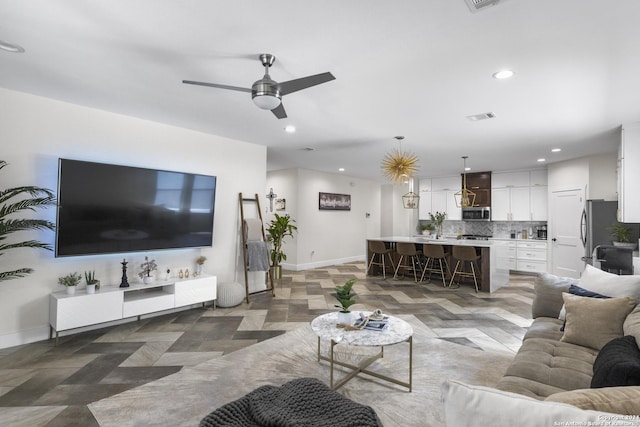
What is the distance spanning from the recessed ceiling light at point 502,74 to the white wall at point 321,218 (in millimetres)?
5426

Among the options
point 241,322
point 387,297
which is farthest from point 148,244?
point 387,297

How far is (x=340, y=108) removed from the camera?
3775 millimetres

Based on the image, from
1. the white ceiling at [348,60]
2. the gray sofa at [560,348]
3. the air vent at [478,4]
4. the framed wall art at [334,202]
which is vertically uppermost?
the white ceiling at [348,60]

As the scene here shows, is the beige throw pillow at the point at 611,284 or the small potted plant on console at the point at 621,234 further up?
the small potted plant on console at the point at 621,234

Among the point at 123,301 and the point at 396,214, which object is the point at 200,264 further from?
the point at 396,214

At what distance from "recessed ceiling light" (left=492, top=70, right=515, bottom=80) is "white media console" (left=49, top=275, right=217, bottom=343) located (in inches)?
164

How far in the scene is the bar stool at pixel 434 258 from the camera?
6.23 meters

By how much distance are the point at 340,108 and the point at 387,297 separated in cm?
323

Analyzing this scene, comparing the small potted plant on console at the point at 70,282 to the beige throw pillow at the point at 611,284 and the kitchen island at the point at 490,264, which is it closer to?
the beige throw pillow at the point at 611,284

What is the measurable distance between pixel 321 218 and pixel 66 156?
18.4 feet

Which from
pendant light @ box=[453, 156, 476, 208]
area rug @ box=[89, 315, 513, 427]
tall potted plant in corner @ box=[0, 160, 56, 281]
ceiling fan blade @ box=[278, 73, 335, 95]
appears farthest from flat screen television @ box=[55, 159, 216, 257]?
pendant light @ box=[453, 156, 476, 208]

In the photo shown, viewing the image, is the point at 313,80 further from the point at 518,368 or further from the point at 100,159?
the point at 100,159

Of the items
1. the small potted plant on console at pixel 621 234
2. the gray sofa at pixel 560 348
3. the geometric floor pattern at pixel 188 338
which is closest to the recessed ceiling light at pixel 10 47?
the geometric floor pattern at pixel 188 338

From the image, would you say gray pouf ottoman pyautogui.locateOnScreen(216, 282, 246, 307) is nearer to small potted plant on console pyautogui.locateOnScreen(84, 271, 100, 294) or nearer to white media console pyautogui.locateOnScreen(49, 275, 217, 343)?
white media console pyautogui.locateOnScreen(49, 275, 217, 343)
